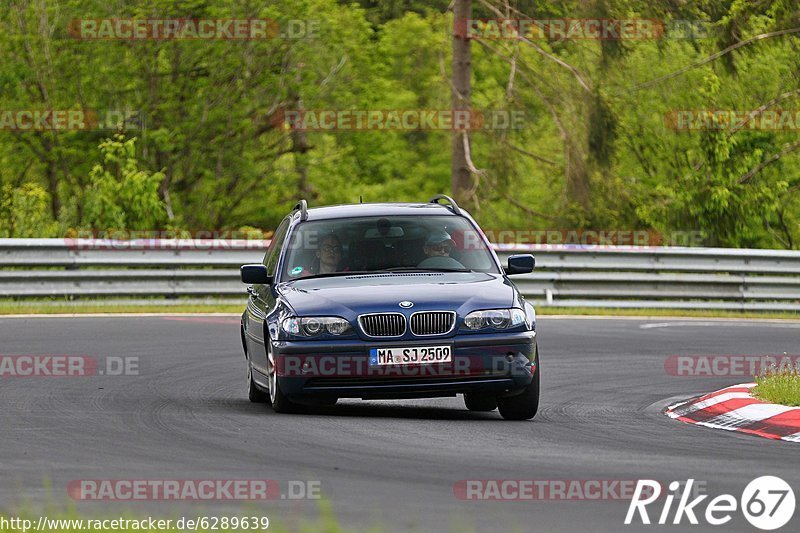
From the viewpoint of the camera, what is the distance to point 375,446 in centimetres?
952

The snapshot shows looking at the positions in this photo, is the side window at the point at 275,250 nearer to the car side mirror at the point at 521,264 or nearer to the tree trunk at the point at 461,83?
the car side mirror at the point at 521,264

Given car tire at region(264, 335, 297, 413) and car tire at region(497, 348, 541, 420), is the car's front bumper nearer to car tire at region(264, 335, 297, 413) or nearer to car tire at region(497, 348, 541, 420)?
car tire at region(497, 348, 541, 420)

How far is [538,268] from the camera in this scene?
24.7m

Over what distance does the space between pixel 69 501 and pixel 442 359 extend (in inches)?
156

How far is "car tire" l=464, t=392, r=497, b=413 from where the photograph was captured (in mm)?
12031

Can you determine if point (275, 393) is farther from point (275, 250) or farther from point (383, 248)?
point (275, 250)

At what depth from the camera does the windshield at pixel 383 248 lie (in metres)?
12.2

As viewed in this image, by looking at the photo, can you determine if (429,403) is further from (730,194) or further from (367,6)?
(367,6)

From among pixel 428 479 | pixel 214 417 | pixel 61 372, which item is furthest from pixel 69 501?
pixel 61 372

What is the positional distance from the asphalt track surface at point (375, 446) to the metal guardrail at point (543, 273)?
757 centimetres

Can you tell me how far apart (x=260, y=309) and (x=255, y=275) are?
0.87 ft

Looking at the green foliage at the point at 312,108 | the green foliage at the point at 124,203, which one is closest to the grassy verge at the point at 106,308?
the green foliage at the point at 124,203

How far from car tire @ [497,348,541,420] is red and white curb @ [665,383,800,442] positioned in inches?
43.3

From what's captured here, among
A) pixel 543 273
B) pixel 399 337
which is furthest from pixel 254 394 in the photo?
pixel 543 273
